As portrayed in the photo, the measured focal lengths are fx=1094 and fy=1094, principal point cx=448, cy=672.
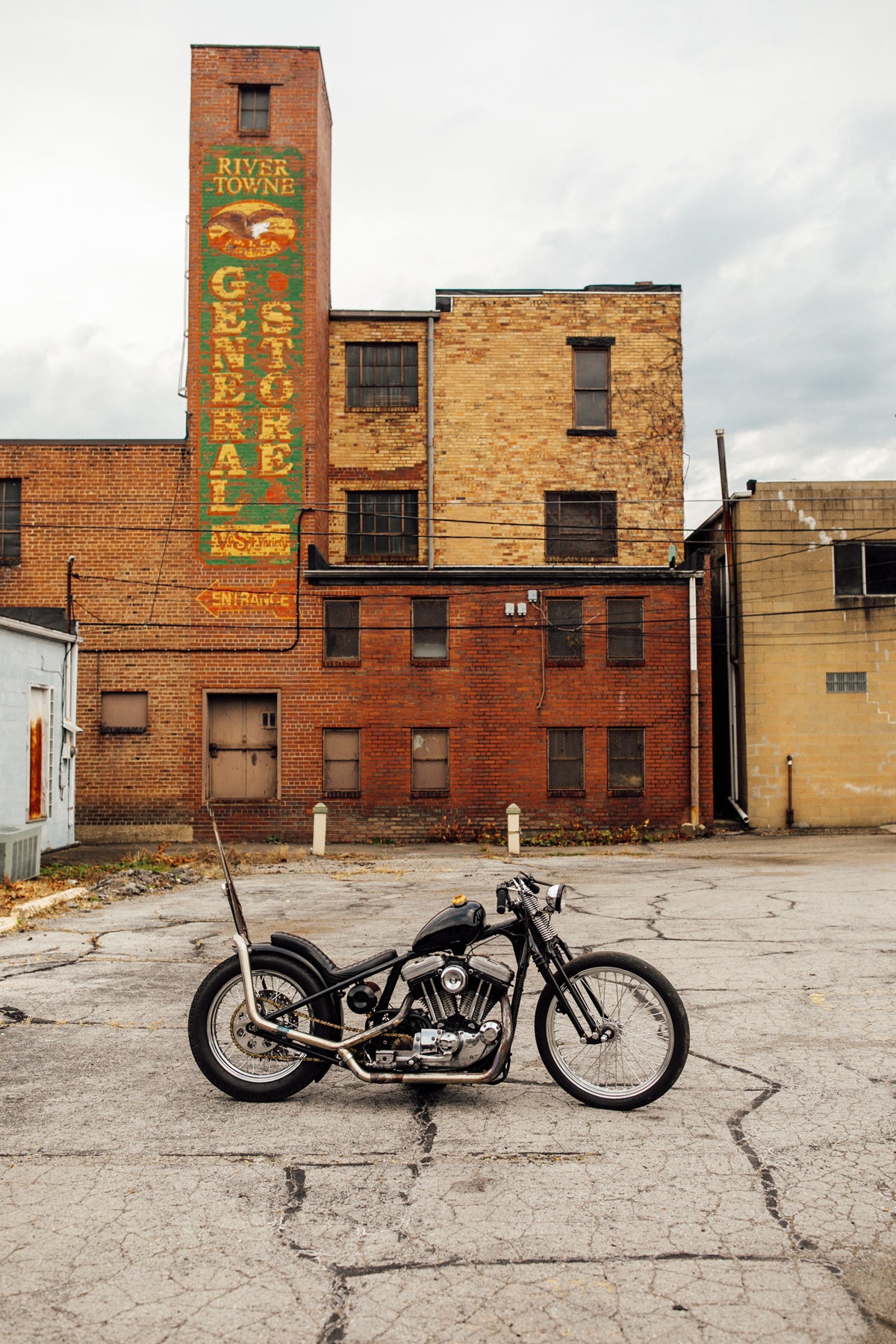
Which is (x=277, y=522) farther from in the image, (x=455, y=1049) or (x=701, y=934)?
(x=455, y=1049)

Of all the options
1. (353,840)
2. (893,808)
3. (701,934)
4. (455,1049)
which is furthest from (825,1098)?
(893,808)

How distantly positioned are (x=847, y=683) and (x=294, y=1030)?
22.2m

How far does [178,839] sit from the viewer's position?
77.0ft

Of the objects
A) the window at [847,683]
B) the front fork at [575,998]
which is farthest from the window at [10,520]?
the front fork at [575,998]

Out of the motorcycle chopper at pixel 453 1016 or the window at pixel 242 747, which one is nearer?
the motorcycle chopper at pixel 453 1016

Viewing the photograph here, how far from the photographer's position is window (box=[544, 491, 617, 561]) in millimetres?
27359

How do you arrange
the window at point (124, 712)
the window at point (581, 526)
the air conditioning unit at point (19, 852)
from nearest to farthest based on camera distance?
the air conditioning unit at point (19, 852)
the window at point (124, 712)
the window at point (581, 526)

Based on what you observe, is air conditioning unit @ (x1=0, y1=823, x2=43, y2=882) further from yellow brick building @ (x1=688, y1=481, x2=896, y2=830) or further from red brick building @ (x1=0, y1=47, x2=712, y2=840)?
yellow brick building @ (x1=688, y1=481, x2=896, y2=830)

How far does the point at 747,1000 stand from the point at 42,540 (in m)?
20.5

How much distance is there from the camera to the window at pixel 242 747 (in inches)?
943

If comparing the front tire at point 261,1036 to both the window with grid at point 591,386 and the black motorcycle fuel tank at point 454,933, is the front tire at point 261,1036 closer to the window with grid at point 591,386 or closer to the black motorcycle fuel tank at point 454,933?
the black motorcycle fuel tank at point 454,933

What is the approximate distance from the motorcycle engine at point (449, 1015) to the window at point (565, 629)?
Result: 62.5 feet

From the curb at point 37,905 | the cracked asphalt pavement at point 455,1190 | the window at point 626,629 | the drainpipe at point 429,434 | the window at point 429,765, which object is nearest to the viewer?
the cracked asphalt pavement at point 455,1190

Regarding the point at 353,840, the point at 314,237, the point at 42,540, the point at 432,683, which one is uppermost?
the point at 314,237
